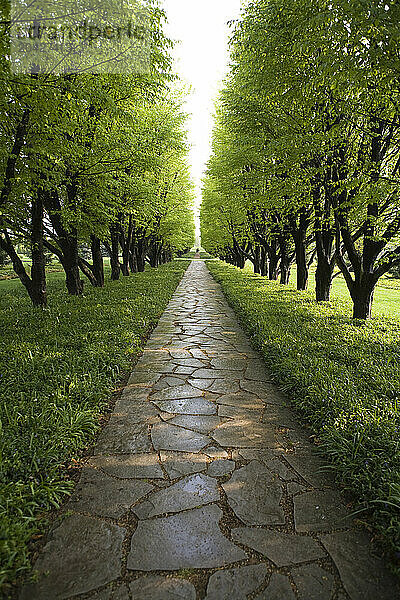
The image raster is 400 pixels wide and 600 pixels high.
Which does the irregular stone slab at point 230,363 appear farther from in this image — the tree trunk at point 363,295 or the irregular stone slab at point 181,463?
the tree trunk at point 363,295

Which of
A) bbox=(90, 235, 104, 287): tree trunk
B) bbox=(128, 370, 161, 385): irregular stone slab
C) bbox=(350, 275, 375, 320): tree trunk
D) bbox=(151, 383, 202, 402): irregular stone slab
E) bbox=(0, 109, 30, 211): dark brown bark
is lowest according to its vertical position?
bbox=(151, 383, 202, 402): irregular stone slab

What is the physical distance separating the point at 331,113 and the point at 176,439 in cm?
660

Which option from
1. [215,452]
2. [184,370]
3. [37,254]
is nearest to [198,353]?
[184,370]

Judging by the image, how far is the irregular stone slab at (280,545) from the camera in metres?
2.18

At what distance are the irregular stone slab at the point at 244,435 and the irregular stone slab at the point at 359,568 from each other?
1136mm

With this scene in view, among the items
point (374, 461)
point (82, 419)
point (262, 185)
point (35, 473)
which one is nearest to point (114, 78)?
point (262, 185)

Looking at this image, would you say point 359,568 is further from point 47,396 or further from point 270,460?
point 47,396

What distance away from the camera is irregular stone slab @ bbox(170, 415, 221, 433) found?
3.73 metres

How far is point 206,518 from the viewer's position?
250cm

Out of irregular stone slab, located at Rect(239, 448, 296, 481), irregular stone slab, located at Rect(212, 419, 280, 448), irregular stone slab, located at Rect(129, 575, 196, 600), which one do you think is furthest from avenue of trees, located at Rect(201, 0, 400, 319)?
irregular stone slab, located at Rect(129, 575, 196, 600)

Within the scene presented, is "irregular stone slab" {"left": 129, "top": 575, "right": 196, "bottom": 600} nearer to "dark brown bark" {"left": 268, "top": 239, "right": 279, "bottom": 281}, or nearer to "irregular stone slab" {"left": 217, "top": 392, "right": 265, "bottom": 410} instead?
"irregular stone slab" {"left": 217, "top": 392, "right": 265, "bottom": 410}

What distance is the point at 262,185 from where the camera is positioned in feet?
34.5

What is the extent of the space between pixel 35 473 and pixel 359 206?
656 centimetres

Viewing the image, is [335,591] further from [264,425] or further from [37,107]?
[37,107]
